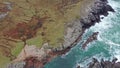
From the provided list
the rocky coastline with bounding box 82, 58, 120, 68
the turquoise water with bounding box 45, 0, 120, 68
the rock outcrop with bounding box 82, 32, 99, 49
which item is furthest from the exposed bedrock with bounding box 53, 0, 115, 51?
the rocky coastline with bounding box 82, 58, 120, 68

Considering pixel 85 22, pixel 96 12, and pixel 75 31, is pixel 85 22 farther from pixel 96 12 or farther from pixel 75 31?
pixel 96 12

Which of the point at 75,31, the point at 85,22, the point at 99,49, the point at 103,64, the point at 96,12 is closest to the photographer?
the point at 103,64

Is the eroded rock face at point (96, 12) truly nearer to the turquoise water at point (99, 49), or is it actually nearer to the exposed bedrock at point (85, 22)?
the exposed bedrock at point (85, 22)

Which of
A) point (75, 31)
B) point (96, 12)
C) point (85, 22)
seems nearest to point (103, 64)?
point (75, 31)

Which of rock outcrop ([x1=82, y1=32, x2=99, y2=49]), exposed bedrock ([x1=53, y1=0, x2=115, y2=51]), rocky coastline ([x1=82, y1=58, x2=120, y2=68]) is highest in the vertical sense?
exposed bedrock ([x1=53, y1=0, x2=115, y2=51])

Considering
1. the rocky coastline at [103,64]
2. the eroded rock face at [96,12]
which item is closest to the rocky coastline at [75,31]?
the eroded rock face at [96,12]

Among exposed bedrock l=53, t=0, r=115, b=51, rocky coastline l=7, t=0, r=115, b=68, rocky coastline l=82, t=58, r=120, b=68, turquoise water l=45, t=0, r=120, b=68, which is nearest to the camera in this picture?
rocky coastline l=82, t=58, r=120, b=68

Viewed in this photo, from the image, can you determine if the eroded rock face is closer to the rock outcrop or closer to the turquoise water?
the turquoise water
